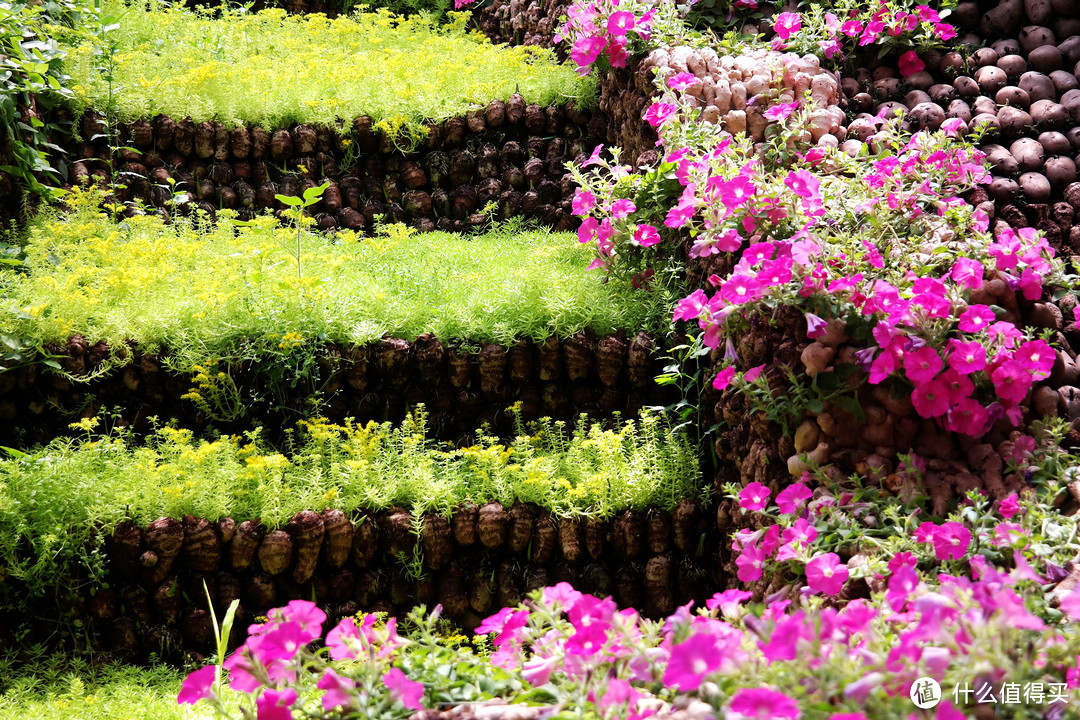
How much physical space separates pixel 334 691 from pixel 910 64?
3613mm

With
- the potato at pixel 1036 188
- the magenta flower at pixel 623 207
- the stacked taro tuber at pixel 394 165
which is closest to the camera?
the potato at pixel 1036 188

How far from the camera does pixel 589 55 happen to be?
409 cm

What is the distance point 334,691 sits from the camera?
1284 mm

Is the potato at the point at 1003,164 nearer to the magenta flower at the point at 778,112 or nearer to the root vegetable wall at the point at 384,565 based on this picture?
the magenta flower at the point at 778,112

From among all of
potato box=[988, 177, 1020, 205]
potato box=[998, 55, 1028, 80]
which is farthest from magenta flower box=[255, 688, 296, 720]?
potato box=[998, 55, 1028, 80]

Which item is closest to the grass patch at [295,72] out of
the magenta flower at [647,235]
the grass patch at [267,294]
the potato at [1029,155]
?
the grass patch at [267,294]

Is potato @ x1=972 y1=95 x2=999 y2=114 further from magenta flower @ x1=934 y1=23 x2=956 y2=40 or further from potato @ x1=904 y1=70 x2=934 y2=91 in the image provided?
magenta flower @ x1=934 y1=23 x2=956 y2=40

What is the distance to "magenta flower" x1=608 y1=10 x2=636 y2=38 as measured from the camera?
388cm

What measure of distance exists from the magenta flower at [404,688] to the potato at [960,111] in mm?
3221

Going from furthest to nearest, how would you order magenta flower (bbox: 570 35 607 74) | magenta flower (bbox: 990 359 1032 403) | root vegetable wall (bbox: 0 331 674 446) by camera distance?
magenta flower (bbox: 570 35 607 74), root vegetable wall (bbox: 0 331 674 446), magenta flower (bbox: 990 359 1032 403)

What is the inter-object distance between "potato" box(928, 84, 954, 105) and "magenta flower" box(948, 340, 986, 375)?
1.91m

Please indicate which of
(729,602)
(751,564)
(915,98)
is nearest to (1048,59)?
(915,98)

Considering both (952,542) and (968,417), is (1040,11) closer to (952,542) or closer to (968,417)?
(968,417)

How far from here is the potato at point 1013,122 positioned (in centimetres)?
335
